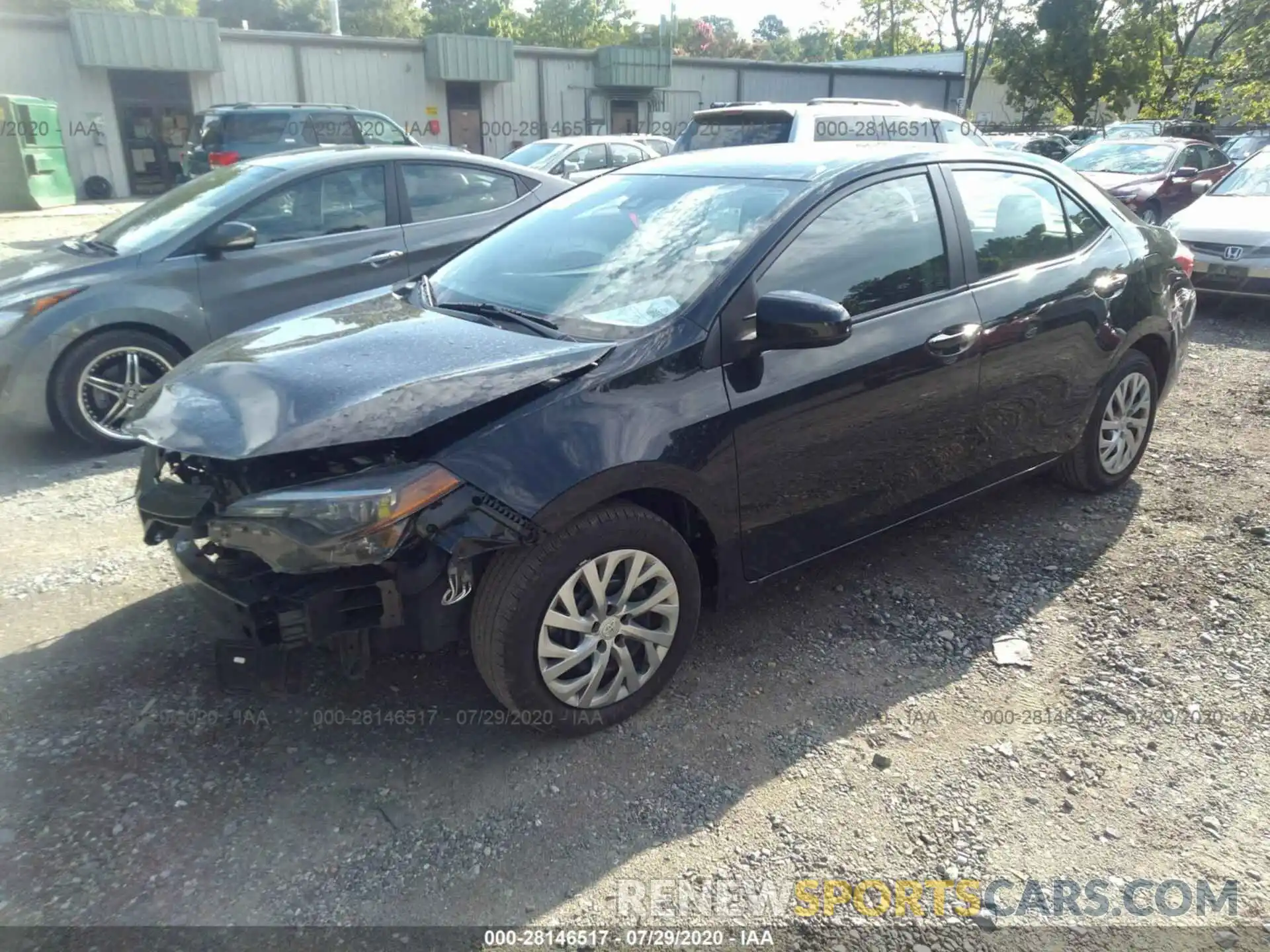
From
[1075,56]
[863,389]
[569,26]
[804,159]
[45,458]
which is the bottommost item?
[45,458]

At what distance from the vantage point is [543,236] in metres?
3.74

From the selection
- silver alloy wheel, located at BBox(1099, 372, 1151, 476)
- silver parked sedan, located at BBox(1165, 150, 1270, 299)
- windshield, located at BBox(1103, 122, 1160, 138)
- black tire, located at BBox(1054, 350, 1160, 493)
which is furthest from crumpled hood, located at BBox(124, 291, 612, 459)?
windshield, located at BBox(1103, 122, 1160, 138)

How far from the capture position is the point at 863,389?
3262 millimetres

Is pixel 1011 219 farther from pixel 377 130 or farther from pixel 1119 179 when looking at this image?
pixel 377 130

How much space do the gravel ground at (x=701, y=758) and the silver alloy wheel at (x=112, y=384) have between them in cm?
129

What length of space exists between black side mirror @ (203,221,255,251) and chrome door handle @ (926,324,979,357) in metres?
4.01

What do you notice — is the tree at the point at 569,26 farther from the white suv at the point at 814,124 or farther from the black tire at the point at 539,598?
the black tire at the point at 539,598

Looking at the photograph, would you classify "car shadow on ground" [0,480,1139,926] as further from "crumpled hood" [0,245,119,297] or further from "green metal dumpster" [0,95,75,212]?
"green metal dumpster" [0,95,75,212]

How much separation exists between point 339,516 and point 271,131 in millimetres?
14283

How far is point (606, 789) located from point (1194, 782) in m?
1.75

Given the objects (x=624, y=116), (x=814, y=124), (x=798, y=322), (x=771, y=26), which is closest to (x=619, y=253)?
(x=798, y=322)

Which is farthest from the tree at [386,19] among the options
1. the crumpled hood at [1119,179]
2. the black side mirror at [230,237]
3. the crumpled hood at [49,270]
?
the black side mirror at [230,237]

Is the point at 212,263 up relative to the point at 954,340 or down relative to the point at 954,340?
down

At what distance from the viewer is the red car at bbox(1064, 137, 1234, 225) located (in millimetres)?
12438
